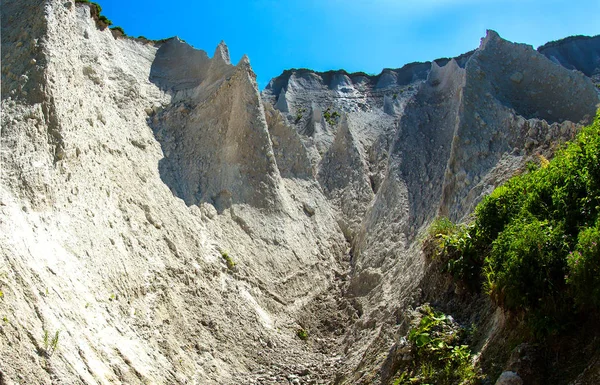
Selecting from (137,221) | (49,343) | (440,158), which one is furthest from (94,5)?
(49,343)

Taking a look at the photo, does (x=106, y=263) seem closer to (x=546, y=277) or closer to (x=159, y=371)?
(x=159, y=371)

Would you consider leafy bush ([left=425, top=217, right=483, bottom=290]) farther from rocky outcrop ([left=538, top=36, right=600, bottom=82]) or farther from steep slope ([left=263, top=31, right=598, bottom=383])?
rocky outcrop ([left=538, top=36, right=600, bottom=82])

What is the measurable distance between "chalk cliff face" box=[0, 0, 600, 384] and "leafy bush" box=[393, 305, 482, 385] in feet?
5.99

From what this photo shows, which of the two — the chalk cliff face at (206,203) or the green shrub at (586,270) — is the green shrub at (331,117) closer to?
the chalk cliff face at (206,203)

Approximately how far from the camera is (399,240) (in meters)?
19.3

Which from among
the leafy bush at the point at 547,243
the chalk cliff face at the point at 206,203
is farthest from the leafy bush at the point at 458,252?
the chalk cliff face at the point at 206,203

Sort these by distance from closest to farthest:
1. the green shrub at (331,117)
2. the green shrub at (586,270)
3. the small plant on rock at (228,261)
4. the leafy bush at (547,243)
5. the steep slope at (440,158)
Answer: the green shrub at (586,270) < the leafy bush at (547,243) < the steep slope at (440,158) < the small plant on rock at (228,261) < the green shrub at (331,117)

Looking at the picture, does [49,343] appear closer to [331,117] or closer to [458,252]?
[458,252]

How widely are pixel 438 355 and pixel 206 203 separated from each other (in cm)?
1039

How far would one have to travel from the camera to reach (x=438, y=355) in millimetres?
9852

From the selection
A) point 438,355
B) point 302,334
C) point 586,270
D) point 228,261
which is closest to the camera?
point 586,270

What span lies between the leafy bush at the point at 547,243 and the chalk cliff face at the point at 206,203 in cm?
258

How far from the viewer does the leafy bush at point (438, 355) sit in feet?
30.4

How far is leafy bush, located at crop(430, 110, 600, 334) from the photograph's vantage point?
7.80 meters
